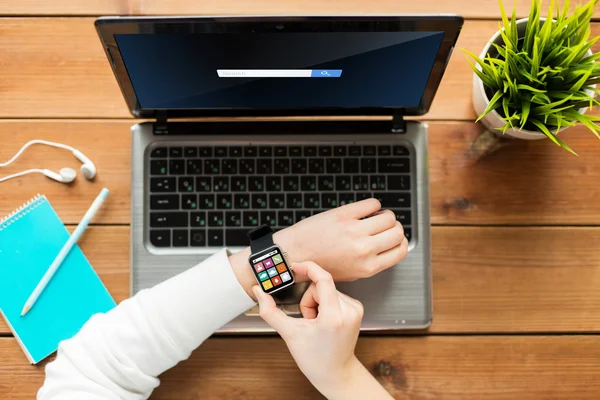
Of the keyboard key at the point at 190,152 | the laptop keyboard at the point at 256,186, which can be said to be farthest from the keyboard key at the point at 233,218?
the keyboard key at the point at 190,152

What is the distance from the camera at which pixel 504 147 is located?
0.84 m

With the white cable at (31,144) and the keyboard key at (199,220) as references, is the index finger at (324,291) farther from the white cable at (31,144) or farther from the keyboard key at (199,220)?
the white cable at (31,144)

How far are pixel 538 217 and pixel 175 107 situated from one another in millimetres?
600

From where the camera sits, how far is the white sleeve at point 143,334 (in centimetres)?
70

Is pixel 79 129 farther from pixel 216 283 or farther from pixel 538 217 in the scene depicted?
pixel 538 217

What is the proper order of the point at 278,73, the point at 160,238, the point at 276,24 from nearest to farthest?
the point at 276,24, the point at 278,73, the point at 160,238

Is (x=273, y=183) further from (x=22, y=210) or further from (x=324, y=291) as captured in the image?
(x=22, y=210)

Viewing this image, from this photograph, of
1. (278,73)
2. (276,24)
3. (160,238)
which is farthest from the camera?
(160,238)

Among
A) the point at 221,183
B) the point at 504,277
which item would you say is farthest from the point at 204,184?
the point at 504,277

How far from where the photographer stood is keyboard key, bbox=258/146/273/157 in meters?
0.79

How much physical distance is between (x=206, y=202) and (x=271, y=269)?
0.54 feet

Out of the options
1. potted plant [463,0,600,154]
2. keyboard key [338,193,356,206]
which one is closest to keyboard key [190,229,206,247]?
keyboard key [338,193,356,206]

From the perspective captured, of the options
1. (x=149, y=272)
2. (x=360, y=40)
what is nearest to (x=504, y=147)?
(x=360, y=40)

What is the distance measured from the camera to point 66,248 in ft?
2.61
